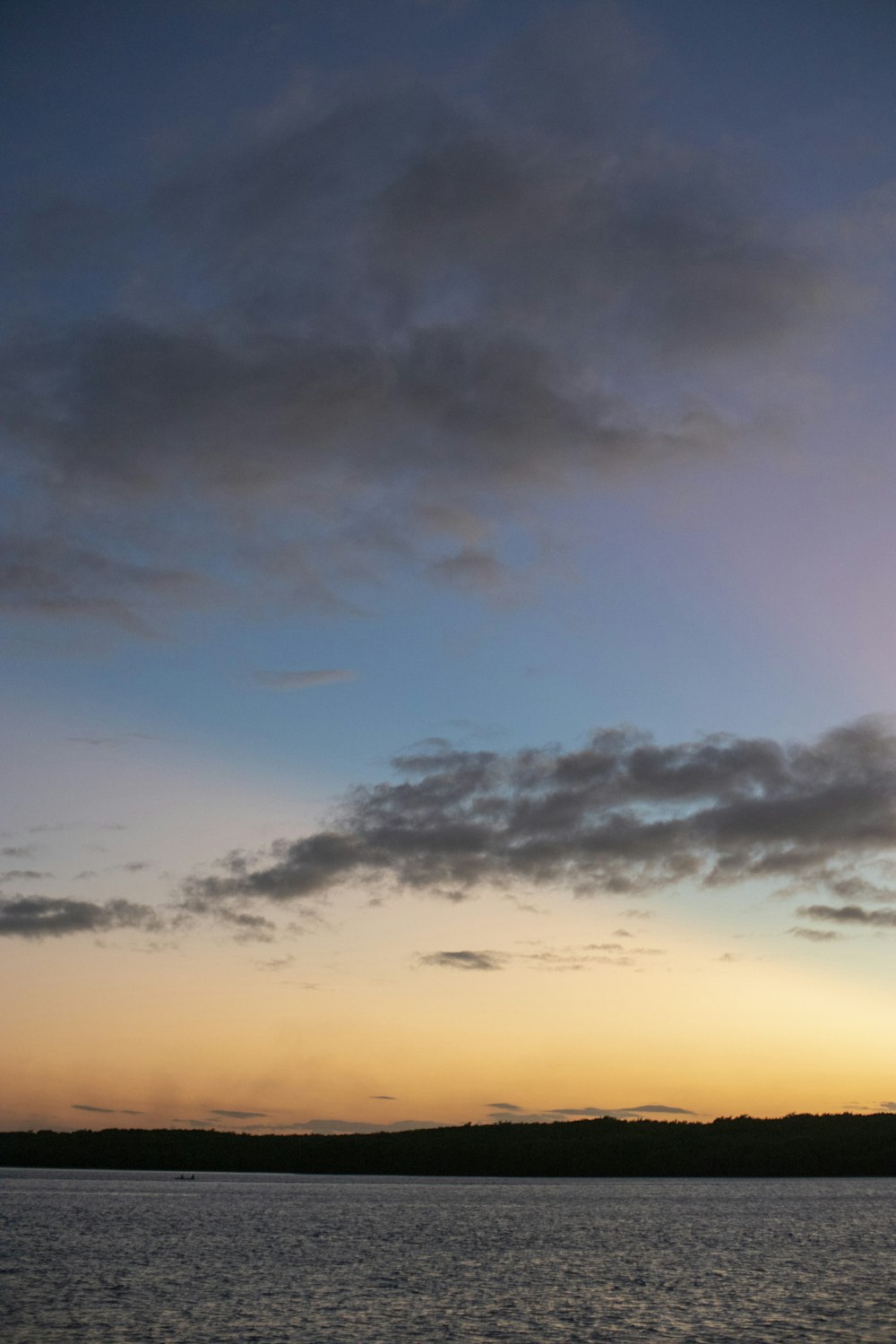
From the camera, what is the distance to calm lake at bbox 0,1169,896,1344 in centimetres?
6181

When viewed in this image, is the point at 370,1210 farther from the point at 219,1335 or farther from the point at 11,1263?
the point at 219,1335

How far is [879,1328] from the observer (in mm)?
62219

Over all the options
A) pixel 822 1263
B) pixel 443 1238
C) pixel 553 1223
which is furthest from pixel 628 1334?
pixel 553 1223

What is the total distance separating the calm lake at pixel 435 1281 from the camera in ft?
203

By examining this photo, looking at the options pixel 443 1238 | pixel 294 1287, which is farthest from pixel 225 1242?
pixel 294 1287

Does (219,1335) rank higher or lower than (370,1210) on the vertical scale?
higher

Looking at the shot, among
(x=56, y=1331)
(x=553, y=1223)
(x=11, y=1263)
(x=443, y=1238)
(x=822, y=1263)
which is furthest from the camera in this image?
(x=553, y=1223)

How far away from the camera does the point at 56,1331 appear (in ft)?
187

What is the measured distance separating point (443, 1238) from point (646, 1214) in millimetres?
63579

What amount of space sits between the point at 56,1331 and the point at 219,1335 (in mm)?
8068

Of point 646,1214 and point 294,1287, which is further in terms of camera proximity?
point 646,1214

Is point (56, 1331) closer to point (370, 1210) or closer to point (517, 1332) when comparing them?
point (517, 1332)

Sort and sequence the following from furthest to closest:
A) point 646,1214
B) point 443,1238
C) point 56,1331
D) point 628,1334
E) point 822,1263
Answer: point 646,1214
point 443,1238
point 822,1263
point 628,1334
point 56,1331

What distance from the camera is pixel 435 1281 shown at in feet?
284
